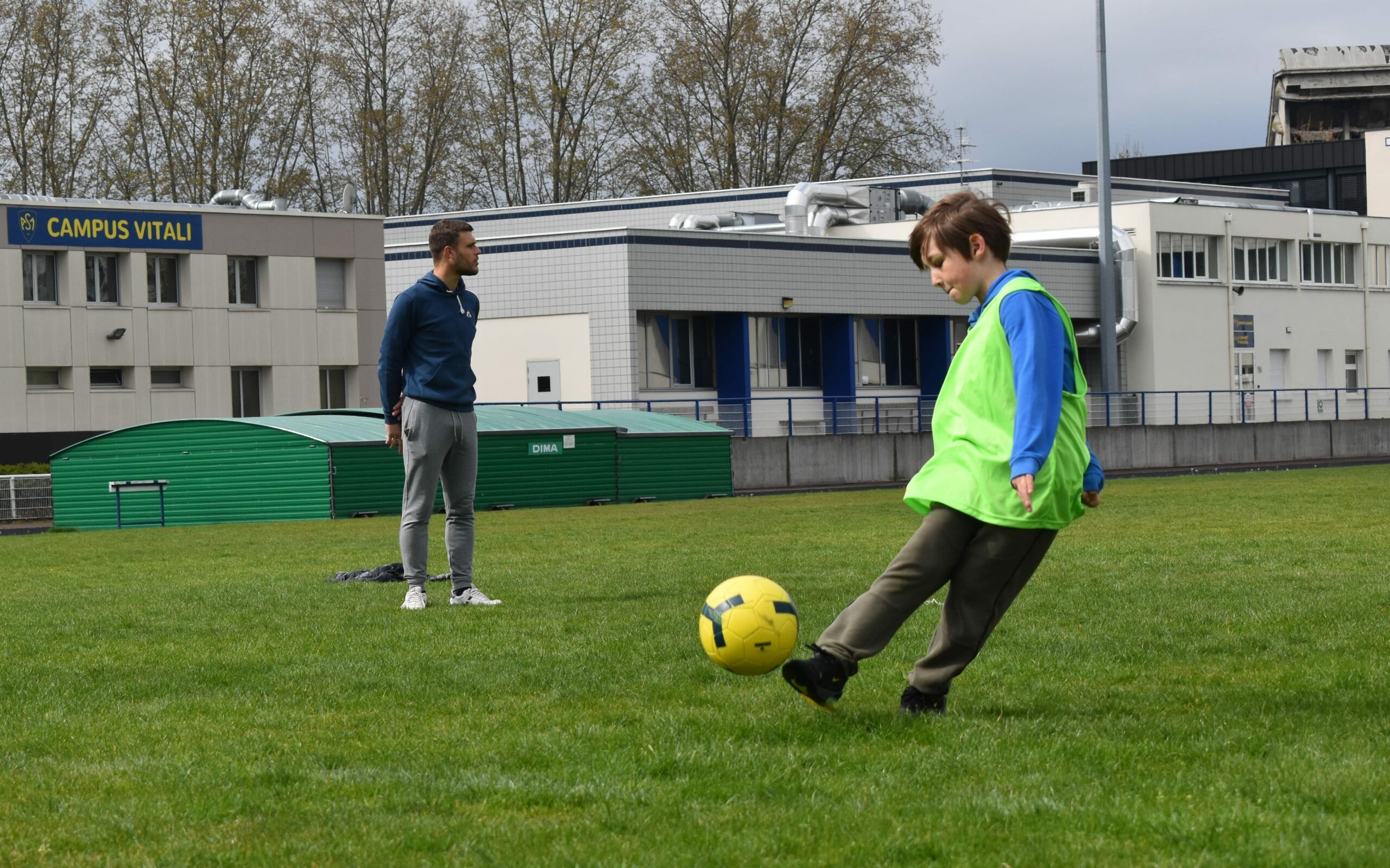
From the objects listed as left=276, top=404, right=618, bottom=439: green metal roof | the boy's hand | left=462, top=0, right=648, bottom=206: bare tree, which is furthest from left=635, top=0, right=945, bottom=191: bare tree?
the boy's hand

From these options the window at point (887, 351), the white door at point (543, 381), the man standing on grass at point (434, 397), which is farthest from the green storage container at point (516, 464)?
the window at point (887, 351)

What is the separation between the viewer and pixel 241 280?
45.9 metres

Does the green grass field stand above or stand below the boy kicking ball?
below

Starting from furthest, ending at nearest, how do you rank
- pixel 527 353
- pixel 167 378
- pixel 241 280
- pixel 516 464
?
pixel 241 280 → pixel 167 378 → pixel 527 353 → pixel 516 464

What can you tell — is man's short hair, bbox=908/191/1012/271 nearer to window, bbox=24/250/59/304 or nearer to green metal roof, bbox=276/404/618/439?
green metal roof, bbox=276/404/618/439

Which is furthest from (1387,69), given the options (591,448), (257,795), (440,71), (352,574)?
(257,795)

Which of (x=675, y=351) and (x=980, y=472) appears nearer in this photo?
(x=980, y=472)

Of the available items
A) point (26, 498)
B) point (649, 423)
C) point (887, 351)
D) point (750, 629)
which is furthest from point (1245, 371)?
point (750, 629)

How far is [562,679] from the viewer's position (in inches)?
281

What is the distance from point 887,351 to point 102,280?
2021cm

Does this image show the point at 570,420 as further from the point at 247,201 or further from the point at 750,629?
the point at 750,629

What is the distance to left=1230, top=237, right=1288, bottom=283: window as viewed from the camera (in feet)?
178

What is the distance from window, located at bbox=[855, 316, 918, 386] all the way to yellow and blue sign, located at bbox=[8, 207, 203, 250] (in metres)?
17.1

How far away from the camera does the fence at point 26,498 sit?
110 ft
